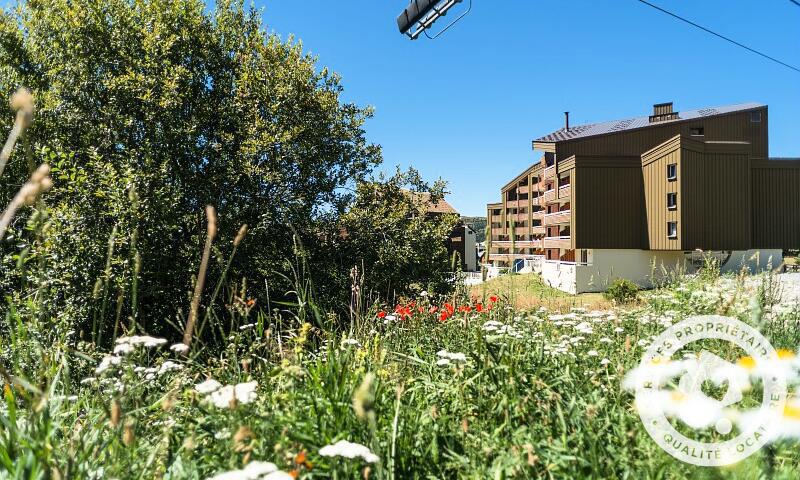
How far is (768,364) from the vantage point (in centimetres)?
218

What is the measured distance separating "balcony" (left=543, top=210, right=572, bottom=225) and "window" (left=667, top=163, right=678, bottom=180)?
6417mm

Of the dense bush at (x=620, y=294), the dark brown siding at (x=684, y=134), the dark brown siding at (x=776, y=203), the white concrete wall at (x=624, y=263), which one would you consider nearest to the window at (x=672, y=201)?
the white concrete wall at (x=624, y=263)

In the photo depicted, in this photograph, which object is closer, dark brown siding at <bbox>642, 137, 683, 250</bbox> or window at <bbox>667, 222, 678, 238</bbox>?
dark brown siding at <bbox>642, 137, 683, 250</bbox>

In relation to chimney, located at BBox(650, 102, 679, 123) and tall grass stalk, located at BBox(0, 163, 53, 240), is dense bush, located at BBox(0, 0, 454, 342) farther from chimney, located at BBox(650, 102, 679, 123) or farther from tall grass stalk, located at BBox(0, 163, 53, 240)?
chimney, located at BBox(650, 102, 679, 123)

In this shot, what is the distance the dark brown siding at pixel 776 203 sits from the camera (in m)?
29.3

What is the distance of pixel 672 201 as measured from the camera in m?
27.9

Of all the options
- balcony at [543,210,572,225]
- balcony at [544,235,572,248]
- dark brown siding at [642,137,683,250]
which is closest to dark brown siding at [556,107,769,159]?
dark brown siding at [642,137,683,250]

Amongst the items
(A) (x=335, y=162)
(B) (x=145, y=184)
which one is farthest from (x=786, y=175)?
(B) (x=145, y=184)

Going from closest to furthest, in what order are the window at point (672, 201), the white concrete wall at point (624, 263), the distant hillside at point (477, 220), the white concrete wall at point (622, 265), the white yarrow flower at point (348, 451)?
1. the white yarrow flower at point (348, 451)
2. the distant hillside at point (477, 220)
3. the window at point (672, 201)
4. the white concrete wall at point (622, 265)
5. the white concrete wall at point (624, 263)

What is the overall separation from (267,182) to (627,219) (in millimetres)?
26195

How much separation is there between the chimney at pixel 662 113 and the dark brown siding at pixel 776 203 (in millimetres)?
7163

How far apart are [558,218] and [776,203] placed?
522 inches

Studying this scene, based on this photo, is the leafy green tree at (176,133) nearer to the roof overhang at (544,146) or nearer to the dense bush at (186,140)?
the dense bush at (186,140)

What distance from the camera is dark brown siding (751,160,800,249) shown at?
2933 centimetres
